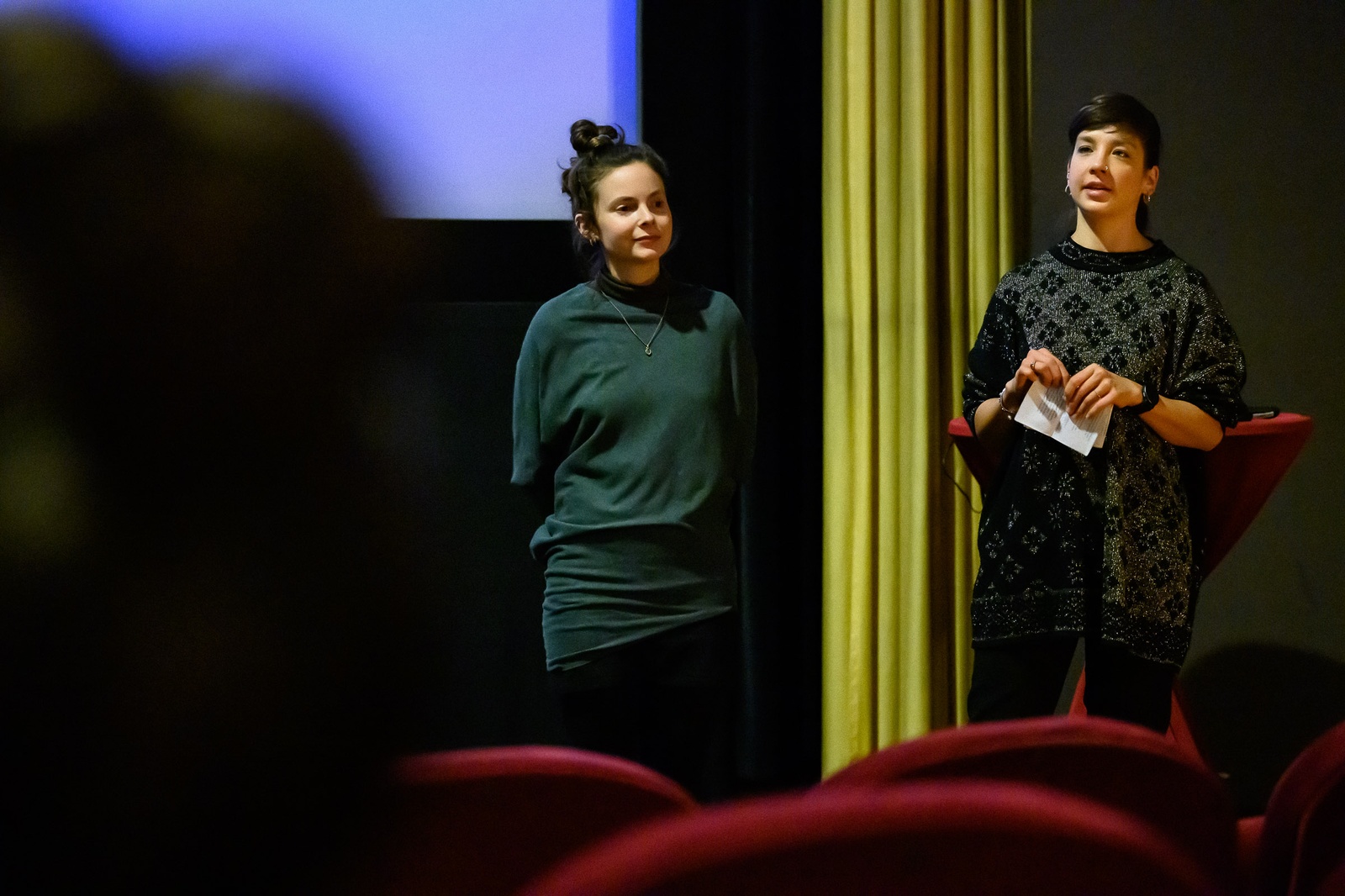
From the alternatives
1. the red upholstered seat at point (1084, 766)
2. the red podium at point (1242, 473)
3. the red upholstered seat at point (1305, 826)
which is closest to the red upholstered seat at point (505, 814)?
the red upholstered seat at point (1084, 766)

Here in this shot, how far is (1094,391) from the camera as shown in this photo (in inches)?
78.5

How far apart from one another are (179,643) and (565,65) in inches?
106

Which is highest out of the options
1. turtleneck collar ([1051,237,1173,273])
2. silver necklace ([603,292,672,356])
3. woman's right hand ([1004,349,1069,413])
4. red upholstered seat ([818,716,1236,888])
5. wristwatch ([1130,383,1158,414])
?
turtleneck collar ([1051,237,1173,273])

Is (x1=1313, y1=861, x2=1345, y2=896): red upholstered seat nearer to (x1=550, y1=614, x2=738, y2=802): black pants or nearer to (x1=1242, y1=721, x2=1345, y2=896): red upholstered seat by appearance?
(x1=1242, y1=721, x2=1345, y2=896): red upholstered seat

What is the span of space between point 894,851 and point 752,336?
2.69m

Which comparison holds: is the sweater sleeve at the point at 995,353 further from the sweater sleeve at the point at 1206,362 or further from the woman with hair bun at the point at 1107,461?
the sweater sleeve at the point at 1206,362

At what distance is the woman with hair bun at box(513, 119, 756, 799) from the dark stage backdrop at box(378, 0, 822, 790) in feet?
→ 2.20

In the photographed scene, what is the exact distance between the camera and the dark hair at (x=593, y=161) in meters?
2.23

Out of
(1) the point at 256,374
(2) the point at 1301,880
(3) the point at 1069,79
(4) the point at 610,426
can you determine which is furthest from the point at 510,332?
(1) the point at 256,374

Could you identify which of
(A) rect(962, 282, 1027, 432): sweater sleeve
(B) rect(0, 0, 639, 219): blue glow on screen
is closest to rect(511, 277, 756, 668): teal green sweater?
(A) rect(962, 282, 1027, 432): sweater sleeve

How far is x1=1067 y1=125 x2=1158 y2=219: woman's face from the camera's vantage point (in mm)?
2172

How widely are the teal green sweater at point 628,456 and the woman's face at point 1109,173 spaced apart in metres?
0.67

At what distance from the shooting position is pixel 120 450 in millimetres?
375

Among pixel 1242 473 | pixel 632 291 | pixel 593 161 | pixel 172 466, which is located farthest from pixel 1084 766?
pixel 1242 473
